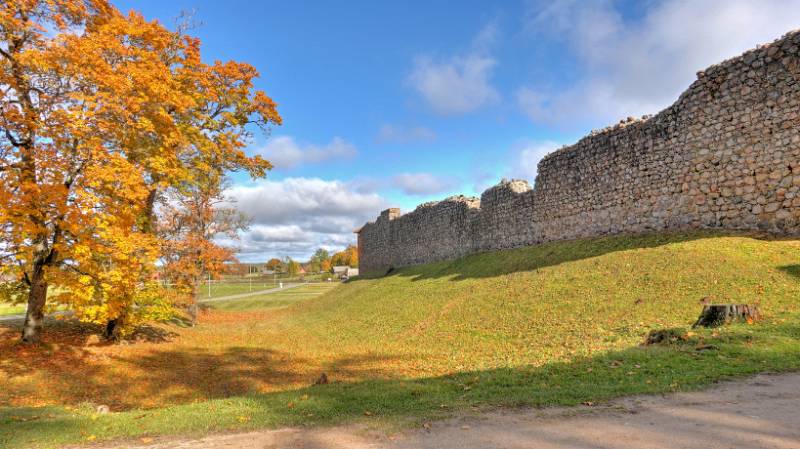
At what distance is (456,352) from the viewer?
12.7m

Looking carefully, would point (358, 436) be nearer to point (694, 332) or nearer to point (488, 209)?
point (694, 332)

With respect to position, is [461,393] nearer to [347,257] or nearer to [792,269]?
[792,269]

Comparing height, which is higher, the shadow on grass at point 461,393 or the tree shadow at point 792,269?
the tree shadow at point 792,269

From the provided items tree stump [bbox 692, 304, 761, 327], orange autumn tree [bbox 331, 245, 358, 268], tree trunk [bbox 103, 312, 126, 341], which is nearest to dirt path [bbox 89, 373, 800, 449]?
tree stump [bbox 692, 304, 761, 327]

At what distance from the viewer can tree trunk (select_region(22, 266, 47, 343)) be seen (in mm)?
13625

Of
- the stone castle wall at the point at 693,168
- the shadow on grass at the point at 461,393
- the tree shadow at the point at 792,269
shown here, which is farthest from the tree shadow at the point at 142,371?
the stone castle wall at the point at 693,168

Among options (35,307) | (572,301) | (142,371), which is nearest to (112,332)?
(35,307)

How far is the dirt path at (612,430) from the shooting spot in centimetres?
441

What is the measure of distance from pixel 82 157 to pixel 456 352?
11.8 m

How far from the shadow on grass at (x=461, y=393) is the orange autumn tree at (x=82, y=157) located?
4911 mm

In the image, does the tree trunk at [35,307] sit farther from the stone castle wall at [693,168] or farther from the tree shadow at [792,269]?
the tree shadow at [792,269]

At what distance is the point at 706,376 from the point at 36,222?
15.1 meters

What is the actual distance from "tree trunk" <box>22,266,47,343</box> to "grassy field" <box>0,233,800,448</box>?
489 millimetres

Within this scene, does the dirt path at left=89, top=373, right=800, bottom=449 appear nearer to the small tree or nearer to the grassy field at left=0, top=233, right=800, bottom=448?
the grassy field at left=0, top=233, right=800, bottom=448
